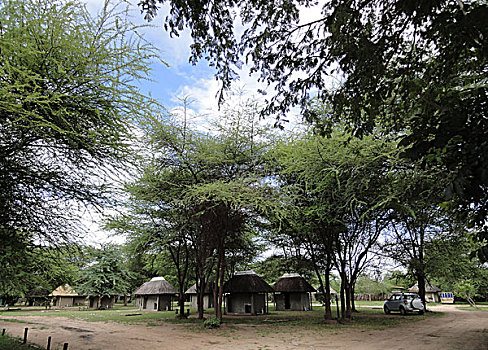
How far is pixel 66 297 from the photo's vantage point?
40.9 m

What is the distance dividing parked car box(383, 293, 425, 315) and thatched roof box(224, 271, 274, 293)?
379 inches

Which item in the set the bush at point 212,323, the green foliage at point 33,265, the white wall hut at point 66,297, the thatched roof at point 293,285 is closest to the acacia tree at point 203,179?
the bush at point 212,323

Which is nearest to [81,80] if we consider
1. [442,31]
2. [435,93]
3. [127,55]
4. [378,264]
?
[127,55]

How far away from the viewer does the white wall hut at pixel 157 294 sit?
34812 mm

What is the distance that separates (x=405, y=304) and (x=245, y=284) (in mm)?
12122

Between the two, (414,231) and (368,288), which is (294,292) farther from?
(368,288)

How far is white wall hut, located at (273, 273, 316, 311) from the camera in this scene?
30516 millimetres

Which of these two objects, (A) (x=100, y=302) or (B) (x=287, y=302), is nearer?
(B) (x=287, y=302)

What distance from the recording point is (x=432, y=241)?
Answer: 75.7ft

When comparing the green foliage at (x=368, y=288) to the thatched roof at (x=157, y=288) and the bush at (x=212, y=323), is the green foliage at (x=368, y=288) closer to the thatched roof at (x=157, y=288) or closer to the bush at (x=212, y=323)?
the thatched roof at (x=157, y=288)

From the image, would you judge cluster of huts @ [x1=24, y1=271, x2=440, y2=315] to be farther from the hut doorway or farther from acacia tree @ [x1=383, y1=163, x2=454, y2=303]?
acacia tree @ [x1=383, y1=163, x2=454, y2=303]

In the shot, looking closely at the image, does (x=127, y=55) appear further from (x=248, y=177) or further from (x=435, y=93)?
(x=248, y=177)

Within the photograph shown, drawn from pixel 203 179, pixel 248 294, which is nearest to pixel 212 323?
pixel 203 179

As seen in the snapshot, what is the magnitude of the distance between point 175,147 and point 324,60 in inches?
446
